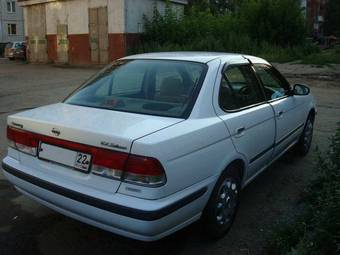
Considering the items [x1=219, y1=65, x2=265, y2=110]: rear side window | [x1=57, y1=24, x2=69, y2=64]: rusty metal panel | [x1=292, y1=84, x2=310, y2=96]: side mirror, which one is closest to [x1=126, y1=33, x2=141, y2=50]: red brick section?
[x1=57, y1=24, x2=69, y2=64]: rusty metal panel

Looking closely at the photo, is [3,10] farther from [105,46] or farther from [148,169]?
[148,169]

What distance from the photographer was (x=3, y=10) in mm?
55719

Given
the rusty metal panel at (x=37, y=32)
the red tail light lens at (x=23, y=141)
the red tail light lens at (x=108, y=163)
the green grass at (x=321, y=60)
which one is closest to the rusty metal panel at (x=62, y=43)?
the rusty metal panel at (x=37, y=32)

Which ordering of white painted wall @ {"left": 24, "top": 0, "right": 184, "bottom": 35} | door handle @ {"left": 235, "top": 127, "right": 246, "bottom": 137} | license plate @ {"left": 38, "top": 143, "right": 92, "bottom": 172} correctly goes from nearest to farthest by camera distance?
license plate @ {"left": 38, "top": 143, "right": 92, "bottom": 172}
door handle @ {"left": 235, "top": 127, "right": 246, "bottom": 137}
white painted wall @ {"left": 24, "top": 0, "right": 184, "bottom": 35}

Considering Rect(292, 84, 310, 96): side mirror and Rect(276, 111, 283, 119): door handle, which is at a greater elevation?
Rect(292, 84, 310, 96): side mirror

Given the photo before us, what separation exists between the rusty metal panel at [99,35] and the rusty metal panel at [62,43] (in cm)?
242

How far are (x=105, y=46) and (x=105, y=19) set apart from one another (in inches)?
58.7

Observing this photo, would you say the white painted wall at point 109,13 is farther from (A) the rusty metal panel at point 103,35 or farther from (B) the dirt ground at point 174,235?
(B) the dirt ground at point 174,235

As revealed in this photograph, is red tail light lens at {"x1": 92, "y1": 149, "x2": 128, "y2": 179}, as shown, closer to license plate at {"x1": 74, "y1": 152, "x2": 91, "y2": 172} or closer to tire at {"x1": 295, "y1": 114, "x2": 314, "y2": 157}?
license plate at {"x1": 74, "y1": 152, "x2": 91, "y2": 172}

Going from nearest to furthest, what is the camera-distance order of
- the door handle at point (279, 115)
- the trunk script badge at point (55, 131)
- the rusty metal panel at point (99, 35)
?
1. the trunk script badge at point (55, 131)
2. the door handle at point (279, 115)
3. the rusty metal panel at point (99, 35)

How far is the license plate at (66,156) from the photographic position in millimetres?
3102

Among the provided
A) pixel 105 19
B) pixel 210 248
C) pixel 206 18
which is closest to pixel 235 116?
pixel 210 248

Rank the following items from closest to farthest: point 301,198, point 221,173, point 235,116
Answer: point 221,173 → point 235,116 → point 301,198

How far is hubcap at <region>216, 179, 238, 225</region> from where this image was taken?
3.62 metres
